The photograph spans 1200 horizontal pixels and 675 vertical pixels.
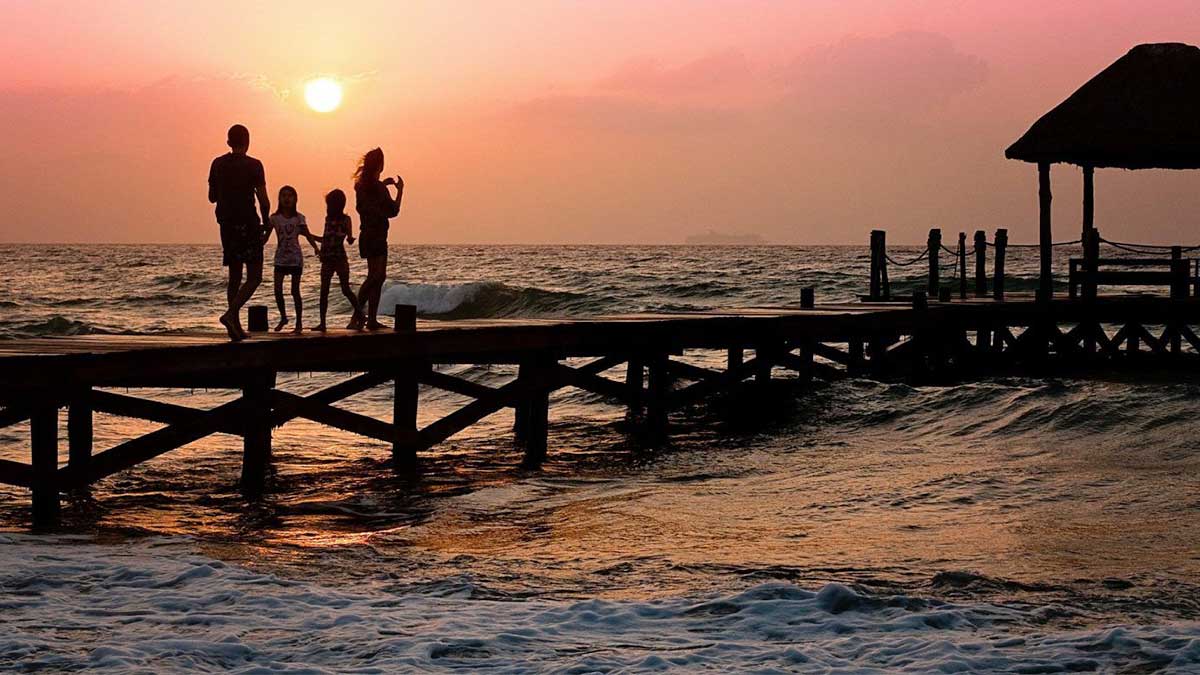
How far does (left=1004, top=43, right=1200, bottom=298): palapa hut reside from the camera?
2144 cm

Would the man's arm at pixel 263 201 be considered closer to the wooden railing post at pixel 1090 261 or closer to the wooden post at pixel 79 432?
the wooden post at pixel 79 432

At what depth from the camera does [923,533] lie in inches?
397

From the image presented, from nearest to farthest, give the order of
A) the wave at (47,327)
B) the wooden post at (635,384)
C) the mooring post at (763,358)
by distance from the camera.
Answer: the wooden post at (635,384) → the mooring post at (763,358) → the wave at (47,327)

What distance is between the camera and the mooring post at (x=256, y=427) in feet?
39.4

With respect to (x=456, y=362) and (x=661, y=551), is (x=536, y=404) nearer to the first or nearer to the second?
(x=456, y=362)

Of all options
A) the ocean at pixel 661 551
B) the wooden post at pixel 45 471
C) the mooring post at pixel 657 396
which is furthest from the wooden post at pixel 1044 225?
the wooden post at pixel 45 471

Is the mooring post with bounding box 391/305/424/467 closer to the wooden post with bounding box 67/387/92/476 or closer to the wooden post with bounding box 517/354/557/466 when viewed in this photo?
the wooden post with bounding box 517/354/557/466

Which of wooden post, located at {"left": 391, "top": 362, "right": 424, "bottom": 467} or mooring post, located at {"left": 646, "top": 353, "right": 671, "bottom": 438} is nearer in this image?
wooden post, located at {"left": 391, "top": 362, "right": 424, "bottom": 467}

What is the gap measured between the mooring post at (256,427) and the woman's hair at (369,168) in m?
1.82

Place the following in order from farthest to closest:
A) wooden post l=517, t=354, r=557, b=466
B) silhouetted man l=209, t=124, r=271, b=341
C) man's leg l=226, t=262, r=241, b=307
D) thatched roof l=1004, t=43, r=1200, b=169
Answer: thatched roof l=1004, t=43, r=1200, b=169 → wooden post l=517, t=354, r=557, b=466 → man's leg l=226, t=262, r=241, b=307 → silhouetted man l=209, t=124, r=271, b=341

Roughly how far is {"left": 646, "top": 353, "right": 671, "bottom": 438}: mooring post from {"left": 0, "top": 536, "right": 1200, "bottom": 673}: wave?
8369 millimetres

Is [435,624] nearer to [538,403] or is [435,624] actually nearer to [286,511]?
[286,511]

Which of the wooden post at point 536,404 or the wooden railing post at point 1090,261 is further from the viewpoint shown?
the wooden railing post at point 1090,261

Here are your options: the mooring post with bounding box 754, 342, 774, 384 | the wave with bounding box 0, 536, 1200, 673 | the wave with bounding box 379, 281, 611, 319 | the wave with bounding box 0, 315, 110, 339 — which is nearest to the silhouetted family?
the wave with bounding box 0, 536, 1200, 673
